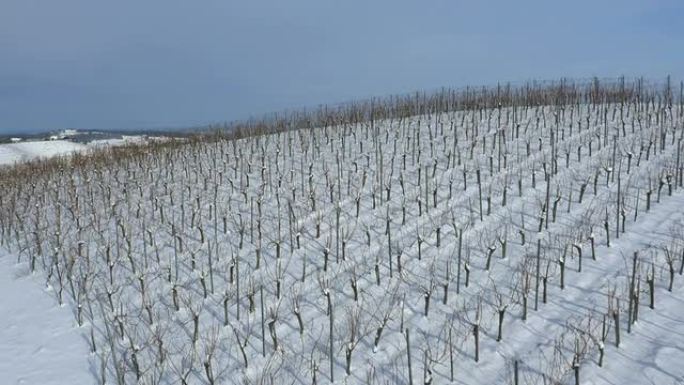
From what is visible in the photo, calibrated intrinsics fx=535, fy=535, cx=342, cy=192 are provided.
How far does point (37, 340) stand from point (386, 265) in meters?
4.32

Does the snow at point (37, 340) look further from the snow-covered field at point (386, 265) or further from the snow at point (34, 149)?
the snow at point (34, 149)

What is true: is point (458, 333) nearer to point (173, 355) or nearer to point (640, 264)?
point (640, 264)

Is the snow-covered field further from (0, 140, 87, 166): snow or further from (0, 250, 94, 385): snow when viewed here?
(0, 140, 87, 166): snow

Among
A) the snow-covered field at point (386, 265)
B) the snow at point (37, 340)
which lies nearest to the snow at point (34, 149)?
the snow-covered field at point (386, 265)

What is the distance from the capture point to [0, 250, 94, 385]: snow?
557cm

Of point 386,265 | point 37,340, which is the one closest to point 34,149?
point 37,340

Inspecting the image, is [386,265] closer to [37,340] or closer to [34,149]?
[37,340]

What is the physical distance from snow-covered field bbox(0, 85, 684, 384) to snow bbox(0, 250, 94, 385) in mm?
47

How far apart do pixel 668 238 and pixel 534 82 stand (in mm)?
13326

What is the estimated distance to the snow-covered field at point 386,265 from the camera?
5109mm

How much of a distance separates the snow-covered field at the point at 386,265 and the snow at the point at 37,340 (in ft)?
0.15

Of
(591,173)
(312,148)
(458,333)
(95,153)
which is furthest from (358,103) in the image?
(458,333)

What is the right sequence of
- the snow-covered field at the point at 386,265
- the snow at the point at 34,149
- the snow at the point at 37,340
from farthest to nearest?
the snow at the point at 34,149 → the snow at the point at 37,340 → the snow-covered field at the point at 386,265

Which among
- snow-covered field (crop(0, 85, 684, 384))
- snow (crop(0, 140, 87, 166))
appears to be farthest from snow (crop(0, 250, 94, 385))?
snow (crop(0, 140, 87, 166))
